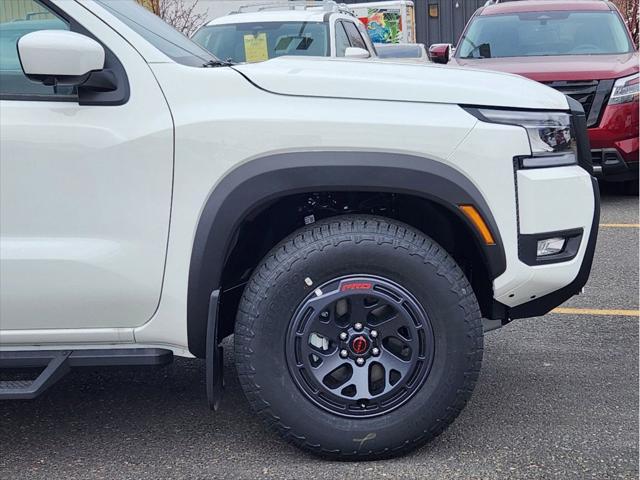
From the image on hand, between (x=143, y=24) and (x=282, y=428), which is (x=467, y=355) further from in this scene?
(x=143, y=24)

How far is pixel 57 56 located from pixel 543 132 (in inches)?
66.7

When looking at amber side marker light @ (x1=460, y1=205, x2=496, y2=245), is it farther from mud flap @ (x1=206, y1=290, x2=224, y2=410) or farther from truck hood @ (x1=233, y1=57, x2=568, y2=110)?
mud flap @ (x1=206, y1=290, x2=224, y2=410)

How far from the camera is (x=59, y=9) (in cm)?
312

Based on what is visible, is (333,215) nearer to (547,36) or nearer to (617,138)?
(617,138)

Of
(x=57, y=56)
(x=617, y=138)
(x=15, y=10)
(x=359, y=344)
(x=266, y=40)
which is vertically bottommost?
(x=617, y=138)

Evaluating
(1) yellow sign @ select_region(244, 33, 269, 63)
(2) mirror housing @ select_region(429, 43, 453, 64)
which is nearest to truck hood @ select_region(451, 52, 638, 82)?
(2) mirror housing @ select_region(429, 43, 453, 64)

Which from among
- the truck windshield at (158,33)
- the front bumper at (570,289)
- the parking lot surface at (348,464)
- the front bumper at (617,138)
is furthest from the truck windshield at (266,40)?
the front bumper at (570,289)

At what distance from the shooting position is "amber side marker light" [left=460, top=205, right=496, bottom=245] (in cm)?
308

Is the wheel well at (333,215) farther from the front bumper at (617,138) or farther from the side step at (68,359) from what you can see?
the front bumper at (617,138)

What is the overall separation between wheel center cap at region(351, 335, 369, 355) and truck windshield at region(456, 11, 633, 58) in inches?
260

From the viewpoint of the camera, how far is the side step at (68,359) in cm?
311

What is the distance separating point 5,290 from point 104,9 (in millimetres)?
1041

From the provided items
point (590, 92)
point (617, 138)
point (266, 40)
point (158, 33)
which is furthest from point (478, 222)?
point (266, 40)

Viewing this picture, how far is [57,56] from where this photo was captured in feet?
9.46
